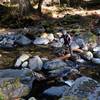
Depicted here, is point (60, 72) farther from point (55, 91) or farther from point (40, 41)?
point (40, 41)

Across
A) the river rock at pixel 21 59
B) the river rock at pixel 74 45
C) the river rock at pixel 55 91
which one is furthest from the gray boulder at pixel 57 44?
the river rock at pixel 55 91

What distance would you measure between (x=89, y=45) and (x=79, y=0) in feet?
24.8

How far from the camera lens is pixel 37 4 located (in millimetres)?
19734

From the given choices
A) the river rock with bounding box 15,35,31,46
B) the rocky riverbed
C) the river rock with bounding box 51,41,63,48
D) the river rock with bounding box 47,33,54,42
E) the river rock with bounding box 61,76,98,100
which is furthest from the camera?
the river rock with bounding box 47,33,54,42

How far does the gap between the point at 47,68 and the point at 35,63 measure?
47cm

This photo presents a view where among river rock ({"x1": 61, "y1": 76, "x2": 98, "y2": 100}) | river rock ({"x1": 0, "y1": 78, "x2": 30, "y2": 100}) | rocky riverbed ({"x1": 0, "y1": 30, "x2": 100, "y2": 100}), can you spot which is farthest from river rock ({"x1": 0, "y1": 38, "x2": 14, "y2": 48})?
river rock ({"x1": 61, "y1": 76, "x2": 98, "y2": 100})

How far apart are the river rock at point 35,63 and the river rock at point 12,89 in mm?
2084

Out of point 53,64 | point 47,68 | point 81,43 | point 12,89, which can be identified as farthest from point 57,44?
point 12,89

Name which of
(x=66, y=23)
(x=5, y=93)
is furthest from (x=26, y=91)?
(x=66, y=23)

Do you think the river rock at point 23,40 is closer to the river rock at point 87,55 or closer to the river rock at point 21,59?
the river rock at point 21,59

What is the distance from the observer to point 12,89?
890 centimetres

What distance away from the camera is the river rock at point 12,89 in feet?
28.7

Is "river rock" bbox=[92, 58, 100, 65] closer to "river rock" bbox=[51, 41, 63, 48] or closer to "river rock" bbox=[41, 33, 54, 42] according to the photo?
"river rock" bbox=[51, 41, 63, 48]

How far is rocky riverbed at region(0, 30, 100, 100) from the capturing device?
830 centimetres
